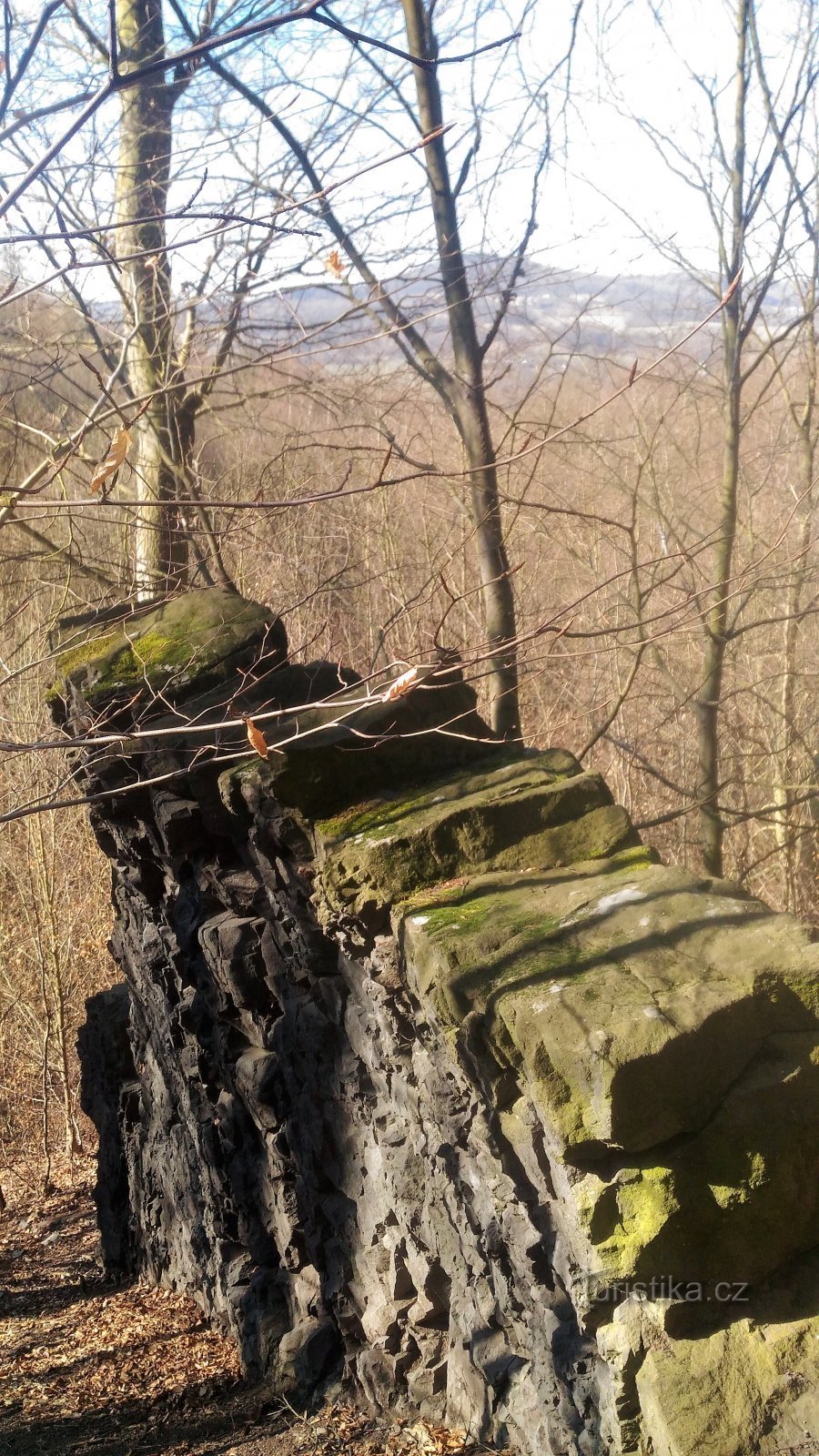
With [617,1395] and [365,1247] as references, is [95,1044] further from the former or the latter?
[617,1395]

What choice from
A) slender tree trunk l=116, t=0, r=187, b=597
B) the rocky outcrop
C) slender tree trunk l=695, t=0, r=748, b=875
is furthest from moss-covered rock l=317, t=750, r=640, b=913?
slender tree trunk l=116, t=0, r=187, b=597

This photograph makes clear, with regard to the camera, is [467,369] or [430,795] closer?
[430,795]

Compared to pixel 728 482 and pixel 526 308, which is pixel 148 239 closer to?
pixel 526 308

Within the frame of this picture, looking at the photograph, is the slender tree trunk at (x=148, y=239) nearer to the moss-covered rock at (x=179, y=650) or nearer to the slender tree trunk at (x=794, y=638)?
the moss-covered rock at (x=179, y=650)

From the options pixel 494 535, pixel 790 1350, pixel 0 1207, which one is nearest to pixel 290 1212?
pixel 790 1350

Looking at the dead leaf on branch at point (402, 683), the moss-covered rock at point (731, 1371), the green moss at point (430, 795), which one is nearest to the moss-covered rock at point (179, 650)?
the green moss at point (430, 795)

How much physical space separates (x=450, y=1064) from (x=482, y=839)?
746 millimetres

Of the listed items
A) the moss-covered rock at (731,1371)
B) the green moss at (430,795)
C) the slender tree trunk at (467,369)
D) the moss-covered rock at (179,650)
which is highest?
the slender tree trunk at (467,369)

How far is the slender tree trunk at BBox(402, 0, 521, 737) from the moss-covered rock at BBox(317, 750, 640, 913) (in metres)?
1.75

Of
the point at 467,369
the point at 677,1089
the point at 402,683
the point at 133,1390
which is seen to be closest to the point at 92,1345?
the point at 133,1390

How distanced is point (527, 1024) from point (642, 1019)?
298 millimetres

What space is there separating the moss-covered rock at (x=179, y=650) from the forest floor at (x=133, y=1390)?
2.90m

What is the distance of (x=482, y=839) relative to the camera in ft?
12.4

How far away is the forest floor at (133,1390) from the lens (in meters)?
4.18
